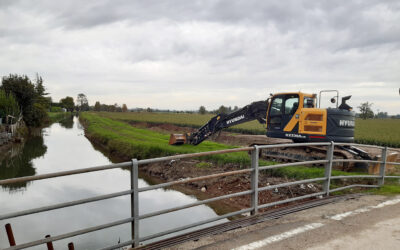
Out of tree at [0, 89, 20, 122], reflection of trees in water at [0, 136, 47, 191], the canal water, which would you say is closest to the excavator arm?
the canal water

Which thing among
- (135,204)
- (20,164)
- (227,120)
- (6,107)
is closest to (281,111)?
(227,120)

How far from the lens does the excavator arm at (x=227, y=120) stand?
46.8 ft

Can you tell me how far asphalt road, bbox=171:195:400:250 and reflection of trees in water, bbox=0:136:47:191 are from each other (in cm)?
1069

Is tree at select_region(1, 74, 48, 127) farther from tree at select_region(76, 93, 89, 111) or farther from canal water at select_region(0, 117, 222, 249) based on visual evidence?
tree at select_region(76, 93, 89, 111)

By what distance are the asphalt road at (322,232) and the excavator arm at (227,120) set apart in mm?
9239

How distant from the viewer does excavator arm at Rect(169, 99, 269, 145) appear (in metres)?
14.3

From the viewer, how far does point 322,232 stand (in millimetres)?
4066

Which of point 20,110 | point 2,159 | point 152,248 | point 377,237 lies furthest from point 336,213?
point 20,110

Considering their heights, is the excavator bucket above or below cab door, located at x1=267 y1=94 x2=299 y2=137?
below

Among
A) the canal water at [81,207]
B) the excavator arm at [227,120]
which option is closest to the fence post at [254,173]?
the canal water at [81,207]

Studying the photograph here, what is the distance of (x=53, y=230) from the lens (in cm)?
752

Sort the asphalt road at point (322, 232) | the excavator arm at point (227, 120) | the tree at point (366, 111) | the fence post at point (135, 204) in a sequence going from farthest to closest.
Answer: the tree at point (366, 111), the excavator arm at point (227, 120), the asphalt road at point (322, 232), the fence post at point (135, 204)

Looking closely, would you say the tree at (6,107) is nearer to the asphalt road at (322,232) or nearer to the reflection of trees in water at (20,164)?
the reflection of trees in water at (20,164)

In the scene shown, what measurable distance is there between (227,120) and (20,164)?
40.7ft
